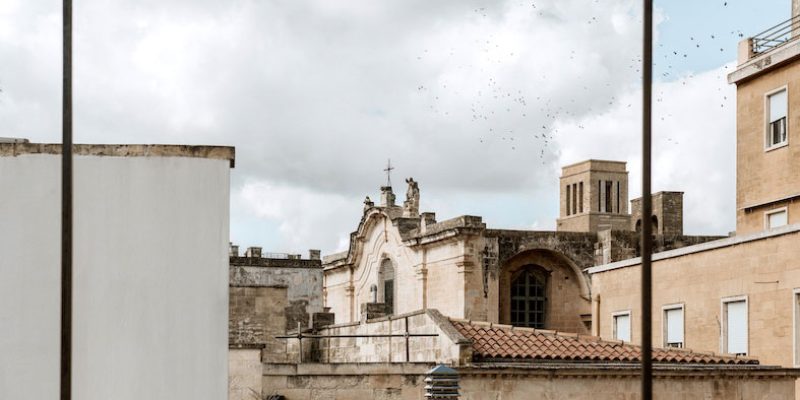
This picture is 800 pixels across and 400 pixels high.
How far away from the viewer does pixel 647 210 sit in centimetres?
1103

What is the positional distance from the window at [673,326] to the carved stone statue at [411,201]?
17893mm

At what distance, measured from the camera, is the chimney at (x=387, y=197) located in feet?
153

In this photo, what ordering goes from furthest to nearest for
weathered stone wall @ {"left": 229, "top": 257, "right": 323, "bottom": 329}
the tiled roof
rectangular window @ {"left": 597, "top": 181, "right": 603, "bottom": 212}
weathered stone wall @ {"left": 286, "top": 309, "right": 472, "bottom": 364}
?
1. rectangular window @ {"left": 597, "top": 181, "right": 603, "bottom": 212}
2. weathered stone wall @ {"left": 229, "top": 257, "right": 323, "bottom": 329}
3. the tiled roof
4. weathered stone wall @ {"left": 286, "top": 309, "right": 472, "bottom": 364}

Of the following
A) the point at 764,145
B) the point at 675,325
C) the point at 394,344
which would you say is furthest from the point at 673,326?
the point at 394,344

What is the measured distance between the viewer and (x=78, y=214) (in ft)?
45.6

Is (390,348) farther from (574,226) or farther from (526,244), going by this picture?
(574,226)

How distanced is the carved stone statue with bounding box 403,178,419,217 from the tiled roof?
22124mm

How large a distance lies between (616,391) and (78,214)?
10802 mm

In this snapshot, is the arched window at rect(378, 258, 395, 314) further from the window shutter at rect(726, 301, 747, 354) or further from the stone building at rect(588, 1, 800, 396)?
the window shutter at rect(726, 301, 747, 354)

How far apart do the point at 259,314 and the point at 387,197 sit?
17589 mm

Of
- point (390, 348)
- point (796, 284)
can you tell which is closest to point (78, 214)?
point (390, 348)

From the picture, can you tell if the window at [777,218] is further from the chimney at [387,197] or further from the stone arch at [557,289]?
the chimney at [387,197]

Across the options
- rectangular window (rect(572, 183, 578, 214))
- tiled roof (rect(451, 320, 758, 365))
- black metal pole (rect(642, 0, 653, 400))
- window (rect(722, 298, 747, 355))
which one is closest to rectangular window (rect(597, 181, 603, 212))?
rectangular window (rect(572, 183, 578, 214))

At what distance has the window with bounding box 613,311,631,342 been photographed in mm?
31181
